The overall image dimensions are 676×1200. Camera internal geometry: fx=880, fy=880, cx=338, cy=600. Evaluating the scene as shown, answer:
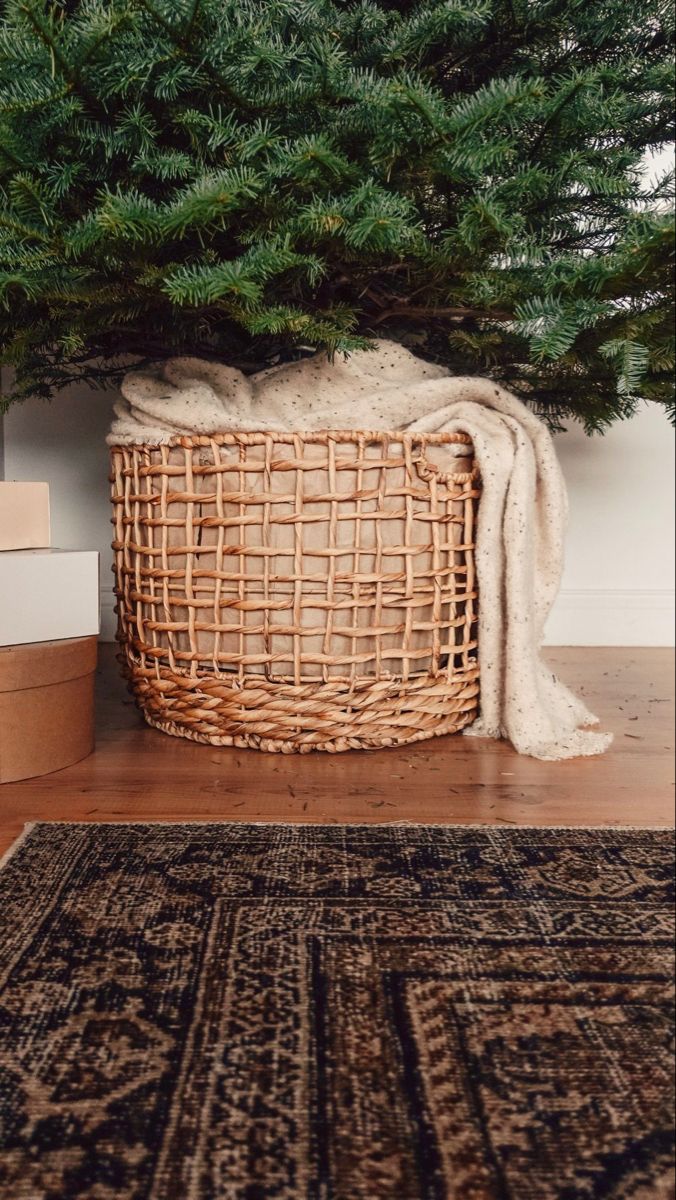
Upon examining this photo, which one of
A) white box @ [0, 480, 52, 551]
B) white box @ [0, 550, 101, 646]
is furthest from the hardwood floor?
white box @ [0, 480, 52, 551]

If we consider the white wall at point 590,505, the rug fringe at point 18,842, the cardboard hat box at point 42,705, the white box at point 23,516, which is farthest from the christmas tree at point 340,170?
the white wall at point 590,505

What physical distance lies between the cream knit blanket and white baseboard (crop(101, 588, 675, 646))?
0.68 metres

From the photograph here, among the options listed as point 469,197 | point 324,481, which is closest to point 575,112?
point 469,197

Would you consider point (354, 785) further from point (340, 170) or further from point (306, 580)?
point (340, 170)

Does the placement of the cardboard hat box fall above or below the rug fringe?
above

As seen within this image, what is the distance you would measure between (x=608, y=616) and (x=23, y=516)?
→ 117cm

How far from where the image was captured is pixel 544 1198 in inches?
14.7

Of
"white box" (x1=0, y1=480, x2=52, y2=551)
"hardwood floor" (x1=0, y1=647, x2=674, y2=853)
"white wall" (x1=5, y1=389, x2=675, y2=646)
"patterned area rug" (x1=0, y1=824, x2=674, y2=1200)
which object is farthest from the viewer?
"white wall" (x1=5, y1=389, x2=675, y2=646)

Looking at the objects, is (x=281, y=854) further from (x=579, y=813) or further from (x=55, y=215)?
(x=55, y=215)

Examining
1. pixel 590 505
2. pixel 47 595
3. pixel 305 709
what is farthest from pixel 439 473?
pixel 590 505

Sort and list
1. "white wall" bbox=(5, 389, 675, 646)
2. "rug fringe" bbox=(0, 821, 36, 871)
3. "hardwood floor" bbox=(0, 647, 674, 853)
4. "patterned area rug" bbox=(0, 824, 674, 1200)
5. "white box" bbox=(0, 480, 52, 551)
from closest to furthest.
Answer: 1. "patterned area rug" bbox=(0, 824, 674, 1200)
2. "rug fringe" bbox=(0, 821, 36, 871)
3. "hardwood floor" bbox=(0, 647, 674, 853)
4. "white box" bbox=(0, 480, 52, 551)
5. "white wall" bbox=(5, 389, 675, 646)

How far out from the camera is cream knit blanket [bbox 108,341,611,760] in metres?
1.01

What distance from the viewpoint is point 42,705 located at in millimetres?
930

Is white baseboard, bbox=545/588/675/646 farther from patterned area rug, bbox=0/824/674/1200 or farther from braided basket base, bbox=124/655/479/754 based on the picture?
patterned area rug, bbox=0/824/674/1200
